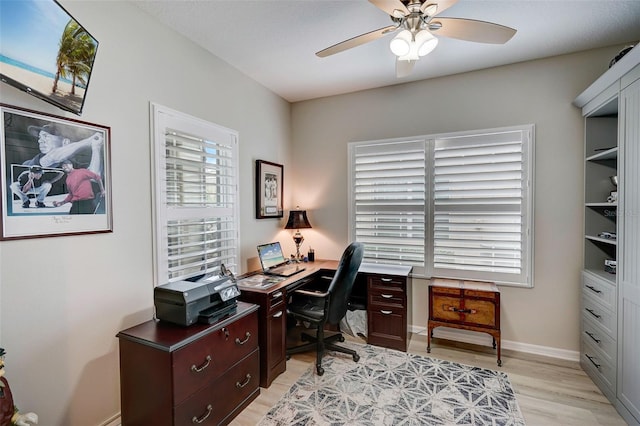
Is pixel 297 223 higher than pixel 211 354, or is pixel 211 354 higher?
pixel 297 223

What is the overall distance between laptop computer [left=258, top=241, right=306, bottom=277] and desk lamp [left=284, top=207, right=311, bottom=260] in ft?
1.17

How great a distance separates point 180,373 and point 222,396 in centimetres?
45

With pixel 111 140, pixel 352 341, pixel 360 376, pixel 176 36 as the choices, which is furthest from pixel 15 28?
pixel 352 341

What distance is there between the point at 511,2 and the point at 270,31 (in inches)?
68.0

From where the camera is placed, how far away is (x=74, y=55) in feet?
4.96

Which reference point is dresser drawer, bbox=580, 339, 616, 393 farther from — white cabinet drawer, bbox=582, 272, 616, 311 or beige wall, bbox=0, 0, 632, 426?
white cabinet drawer, bbox=582, 272, 616, 311

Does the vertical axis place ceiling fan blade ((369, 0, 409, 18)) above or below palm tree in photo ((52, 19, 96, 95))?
above

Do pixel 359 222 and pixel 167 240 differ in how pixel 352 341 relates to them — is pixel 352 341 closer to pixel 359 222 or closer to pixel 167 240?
pixel 359 222

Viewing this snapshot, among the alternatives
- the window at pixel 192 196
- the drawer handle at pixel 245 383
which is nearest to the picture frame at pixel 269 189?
the window at pixel 192 196

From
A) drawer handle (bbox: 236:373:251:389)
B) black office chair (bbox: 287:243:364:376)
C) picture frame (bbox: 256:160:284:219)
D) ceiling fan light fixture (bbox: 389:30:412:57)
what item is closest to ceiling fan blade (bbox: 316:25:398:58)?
ceiling fan light fixture (bbox: 389:30:412:57)

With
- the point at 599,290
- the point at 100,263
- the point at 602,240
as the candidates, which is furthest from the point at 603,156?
the point at 100,263

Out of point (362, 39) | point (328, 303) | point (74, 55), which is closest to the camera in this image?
point (74, 55)

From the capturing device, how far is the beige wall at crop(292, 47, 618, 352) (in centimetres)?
270

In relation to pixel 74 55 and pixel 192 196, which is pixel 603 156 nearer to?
pixel 192 196
